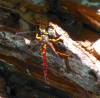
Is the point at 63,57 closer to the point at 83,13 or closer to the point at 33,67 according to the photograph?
the point at 33,67

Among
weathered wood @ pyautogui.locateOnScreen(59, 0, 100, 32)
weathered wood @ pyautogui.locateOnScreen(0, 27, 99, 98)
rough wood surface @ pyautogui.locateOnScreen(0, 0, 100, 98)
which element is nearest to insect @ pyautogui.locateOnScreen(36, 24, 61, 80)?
rough wood surface @ pyautogui.locateOnScreen(0, 0, 100, 98)

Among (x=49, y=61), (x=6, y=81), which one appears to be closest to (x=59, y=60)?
(x=49, y=61)

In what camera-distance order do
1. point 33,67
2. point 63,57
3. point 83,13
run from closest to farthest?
point 63,57
point 83,13
point 33,67

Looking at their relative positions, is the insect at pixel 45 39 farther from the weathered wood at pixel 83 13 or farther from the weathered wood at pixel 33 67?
the weathered wood at pixel 83 13

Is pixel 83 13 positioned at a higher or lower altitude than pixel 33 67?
higher

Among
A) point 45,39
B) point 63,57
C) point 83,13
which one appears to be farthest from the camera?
point 83,13

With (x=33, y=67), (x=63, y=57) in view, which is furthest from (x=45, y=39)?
(x=33, y=67)

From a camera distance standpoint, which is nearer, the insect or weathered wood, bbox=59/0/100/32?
the insect

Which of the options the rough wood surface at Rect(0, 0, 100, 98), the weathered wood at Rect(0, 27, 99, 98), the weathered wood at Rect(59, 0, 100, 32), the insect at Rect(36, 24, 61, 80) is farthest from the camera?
the weathered wood at Rect(59, 0, 100, 32)

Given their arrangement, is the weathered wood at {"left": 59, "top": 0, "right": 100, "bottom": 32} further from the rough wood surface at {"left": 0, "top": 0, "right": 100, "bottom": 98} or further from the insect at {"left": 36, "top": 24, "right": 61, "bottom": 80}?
the insect at {"left": 36, "top": 24, "right": 61, "bottom": 80}

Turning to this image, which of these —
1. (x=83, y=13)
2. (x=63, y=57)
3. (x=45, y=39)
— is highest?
(x=83, y=13)

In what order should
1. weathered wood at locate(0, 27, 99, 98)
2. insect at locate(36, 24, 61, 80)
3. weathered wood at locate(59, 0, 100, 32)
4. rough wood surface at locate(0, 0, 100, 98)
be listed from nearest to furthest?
rough wood surface at locate(0, 0, 100, 98) < insect at locate(36, 24, 61, 80) < weathered wood at locate(0, 27, 99, 98) < weathered wood at locate(59, 0, 100, 32)
